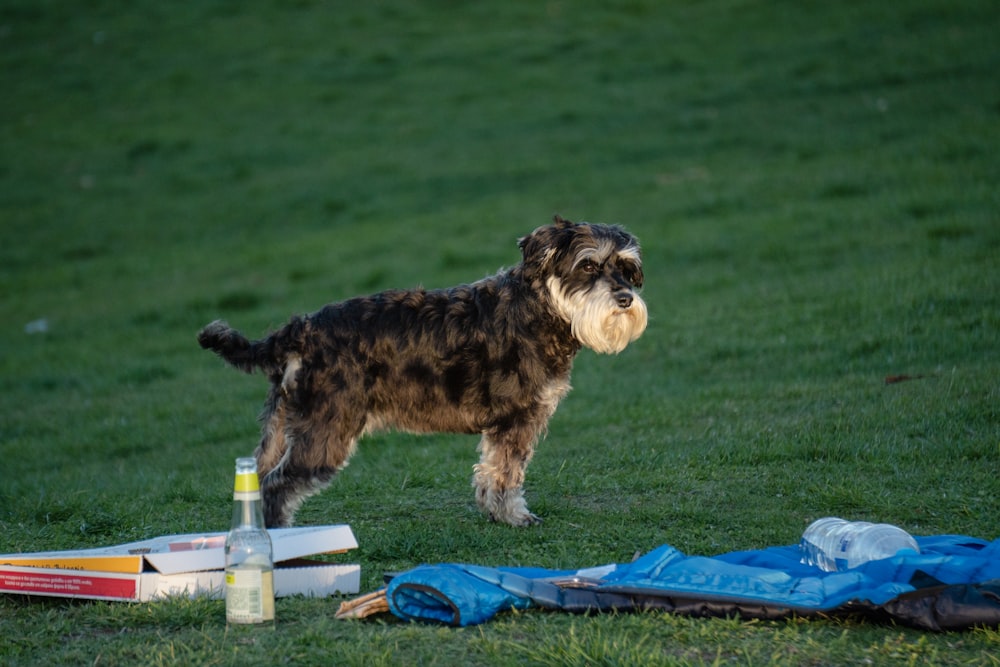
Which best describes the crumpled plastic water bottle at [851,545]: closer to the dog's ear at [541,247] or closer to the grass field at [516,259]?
the grass field at [516,259]

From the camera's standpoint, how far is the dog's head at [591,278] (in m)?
7.14

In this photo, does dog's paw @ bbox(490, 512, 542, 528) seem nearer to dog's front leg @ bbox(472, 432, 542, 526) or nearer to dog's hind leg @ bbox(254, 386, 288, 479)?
dog's front leg @ bbox(472, 432, 542, 526)

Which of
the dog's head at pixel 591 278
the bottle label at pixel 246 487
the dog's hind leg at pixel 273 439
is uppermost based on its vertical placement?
the dog's head at pixel 591 278

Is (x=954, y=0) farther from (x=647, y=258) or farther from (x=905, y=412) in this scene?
(x=905, y=412)

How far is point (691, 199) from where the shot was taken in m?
19.0

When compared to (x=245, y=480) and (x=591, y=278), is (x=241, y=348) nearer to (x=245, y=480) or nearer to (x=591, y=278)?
(x=245, y=480)

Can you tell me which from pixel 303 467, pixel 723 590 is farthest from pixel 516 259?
pixel 723 590

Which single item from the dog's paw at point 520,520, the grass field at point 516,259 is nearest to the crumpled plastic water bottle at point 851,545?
the grass field at point 516,259

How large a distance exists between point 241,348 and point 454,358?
1.40 meters

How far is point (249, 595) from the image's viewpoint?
201 inches

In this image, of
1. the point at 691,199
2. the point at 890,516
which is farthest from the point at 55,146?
the point at 890,516

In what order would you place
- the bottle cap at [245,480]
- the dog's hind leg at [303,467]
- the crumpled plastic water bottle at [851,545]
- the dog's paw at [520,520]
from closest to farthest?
1. the bottle cap at [245,480]
2. the crumpled plastic water bottle at [851,545]
3. the dog's hind leg at [303,467]
4. the dog's paw at [520,520]

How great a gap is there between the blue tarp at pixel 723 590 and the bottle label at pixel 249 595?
567mm

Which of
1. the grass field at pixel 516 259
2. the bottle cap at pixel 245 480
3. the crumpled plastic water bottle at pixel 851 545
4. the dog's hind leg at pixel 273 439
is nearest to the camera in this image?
the bottle cap at pixel 245 480
